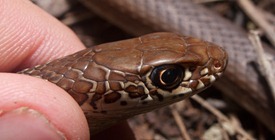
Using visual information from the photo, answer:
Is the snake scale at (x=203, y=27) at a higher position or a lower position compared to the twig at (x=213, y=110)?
higher

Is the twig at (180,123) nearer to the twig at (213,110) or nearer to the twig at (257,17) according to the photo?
the twig at (213,110)

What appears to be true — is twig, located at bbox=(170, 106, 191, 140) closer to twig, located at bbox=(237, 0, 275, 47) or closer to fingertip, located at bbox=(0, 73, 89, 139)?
twig, located at bbox=(237, 0, 275, 47)

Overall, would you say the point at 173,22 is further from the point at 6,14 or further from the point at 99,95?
the point at 99,95

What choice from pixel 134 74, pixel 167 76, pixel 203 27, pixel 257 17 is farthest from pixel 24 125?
pixel 257 17

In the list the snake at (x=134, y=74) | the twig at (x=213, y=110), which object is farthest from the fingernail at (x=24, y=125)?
the twig at (x=213, y=110)

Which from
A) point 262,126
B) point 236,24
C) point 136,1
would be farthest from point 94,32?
point 262,126
